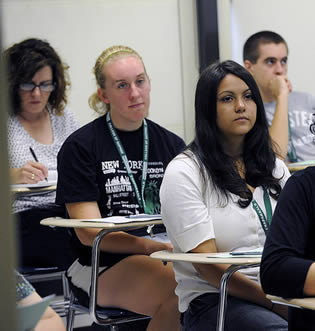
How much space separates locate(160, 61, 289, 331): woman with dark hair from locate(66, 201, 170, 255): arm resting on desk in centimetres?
47

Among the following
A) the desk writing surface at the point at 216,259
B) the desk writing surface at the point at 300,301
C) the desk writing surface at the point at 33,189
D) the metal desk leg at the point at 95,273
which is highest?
the desk writing surface at the point at 33,189

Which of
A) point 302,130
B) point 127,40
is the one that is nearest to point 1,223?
point 302,130

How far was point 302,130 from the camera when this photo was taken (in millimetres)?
4488

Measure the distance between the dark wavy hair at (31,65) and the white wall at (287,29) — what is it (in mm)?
2101

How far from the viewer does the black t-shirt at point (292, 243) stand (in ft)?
5.11

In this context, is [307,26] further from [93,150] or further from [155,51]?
[93,150]

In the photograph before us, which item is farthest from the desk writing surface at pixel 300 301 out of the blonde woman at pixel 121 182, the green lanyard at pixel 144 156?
the green lanyard at pixel 144 156

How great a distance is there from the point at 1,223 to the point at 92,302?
7.67ft

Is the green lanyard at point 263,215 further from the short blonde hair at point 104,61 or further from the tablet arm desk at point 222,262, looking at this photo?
the short blonde hair at point 104,61

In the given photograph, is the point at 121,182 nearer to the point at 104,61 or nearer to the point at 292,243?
the point at 104,61

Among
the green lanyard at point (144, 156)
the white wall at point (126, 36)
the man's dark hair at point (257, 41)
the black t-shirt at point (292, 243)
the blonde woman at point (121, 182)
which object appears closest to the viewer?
the black t-shirt at point (292, 243)

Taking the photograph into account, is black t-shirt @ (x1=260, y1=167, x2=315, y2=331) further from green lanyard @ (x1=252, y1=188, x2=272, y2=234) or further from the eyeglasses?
the eyeglasses

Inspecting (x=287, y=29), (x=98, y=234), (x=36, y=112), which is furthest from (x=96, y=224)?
(x=287, y=29)

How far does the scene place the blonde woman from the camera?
2.67 m
